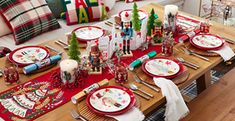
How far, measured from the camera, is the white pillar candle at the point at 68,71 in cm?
160

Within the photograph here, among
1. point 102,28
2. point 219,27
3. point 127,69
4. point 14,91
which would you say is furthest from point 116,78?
point 219,27

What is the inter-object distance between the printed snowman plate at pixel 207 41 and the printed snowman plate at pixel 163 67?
0.83 ft

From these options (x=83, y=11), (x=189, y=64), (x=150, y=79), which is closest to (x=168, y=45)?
(x=189, y=64)

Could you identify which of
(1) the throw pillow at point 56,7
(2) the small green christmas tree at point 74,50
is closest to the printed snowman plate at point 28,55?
(2) the small green christmas tree at point 74,50

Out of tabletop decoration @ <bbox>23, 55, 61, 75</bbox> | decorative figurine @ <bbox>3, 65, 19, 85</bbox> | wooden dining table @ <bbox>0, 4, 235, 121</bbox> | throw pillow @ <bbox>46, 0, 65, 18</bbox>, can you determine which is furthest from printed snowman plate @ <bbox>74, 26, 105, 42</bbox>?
throw pillow @ <bbox>46, 0, 65, 18</bbox>

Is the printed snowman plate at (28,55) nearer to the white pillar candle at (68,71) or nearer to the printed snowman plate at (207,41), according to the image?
the white pillar candle at (68,71)

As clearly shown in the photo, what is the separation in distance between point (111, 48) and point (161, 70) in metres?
0.31

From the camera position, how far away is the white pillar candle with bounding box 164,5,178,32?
2082 mm

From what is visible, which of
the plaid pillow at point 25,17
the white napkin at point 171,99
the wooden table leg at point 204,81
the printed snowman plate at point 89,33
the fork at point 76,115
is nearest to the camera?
the fork at point 76,115

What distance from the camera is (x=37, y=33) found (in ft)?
8.57

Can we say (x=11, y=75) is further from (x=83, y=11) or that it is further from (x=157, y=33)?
(x=83, y=11)

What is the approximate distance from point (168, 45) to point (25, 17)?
1.19 metres

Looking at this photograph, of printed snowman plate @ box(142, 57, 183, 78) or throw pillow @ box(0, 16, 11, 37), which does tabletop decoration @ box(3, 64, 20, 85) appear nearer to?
printed snowman plate @ box(142, 57, 183, 78)

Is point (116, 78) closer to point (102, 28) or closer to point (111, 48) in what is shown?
point (111, 48)
